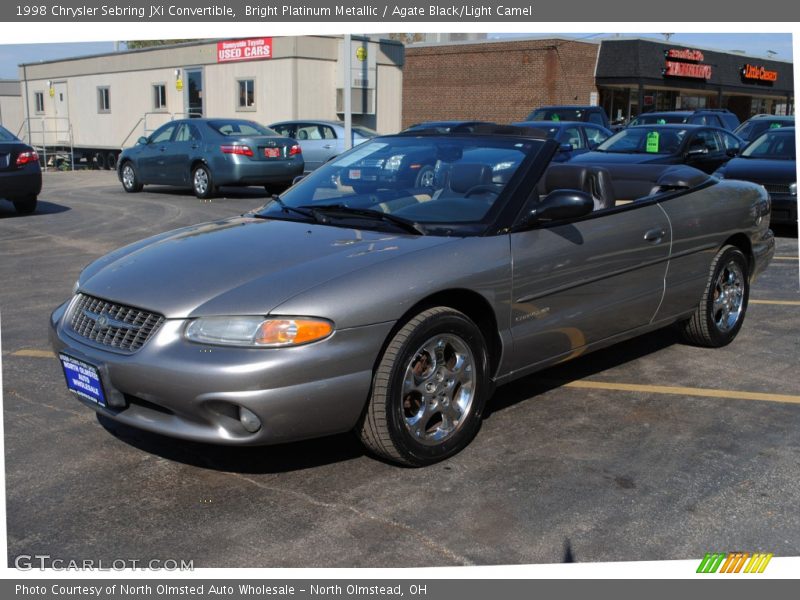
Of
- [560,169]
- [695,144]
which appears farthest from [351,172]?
[695,144]

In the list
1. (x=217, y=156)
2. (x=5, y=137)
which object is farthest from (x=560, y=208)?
(x=217, y=156)

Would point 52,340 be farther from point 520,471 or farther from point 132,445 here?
point 520,471

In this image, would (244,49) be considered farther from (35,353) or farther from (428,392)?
(428,392)

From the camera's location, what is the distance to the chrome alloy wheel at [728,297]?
631 cm

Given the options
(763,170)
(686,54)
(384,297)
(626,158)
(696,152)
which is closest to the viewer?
(384,297)

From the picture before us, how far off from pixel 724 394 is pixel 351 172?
102 inches

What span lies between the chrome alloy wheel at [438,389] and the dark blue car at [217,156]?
514 inches

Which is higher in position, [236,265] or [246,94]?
[246,94]

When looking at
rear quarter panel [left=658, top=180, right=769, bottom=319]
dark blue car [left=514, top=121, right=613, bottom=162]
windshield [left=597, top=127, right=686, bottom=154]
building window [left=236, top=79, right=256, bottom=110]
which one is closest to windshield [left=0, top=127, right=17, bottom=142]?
dark blue car [left=514, top=121, right=613, bottom=162]

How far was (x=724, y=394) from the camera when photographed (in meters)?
5.38

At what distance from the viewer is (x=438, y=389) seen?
13.9 ft

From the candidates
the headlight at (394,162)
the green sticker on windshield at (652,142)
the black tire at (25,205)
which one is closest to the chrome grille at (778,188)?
the green sticker on windshield at (652,142)

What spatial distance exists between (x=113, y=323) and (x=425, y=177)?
1.91 m

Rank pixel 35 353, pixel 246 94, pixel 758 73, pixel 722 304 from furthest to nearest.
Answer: pixel 758 73, pixel 246 94, pixel 722 304, pixel 35 353
